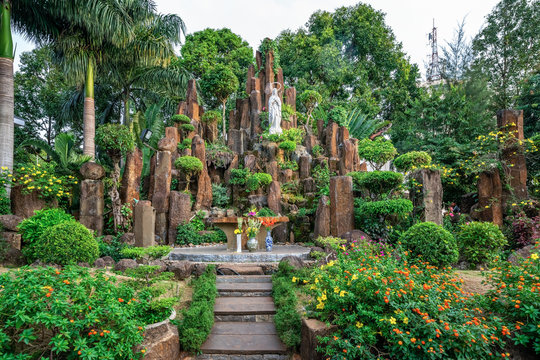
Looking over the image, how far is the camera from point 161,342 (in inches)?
154

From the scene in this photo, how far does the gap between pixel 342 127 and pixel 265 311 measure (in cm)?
1359

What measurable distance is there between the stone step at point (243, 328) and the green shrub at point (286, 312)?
0.72ft

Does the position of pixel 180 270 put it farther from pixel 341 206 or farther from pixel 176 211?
pixel 176 211

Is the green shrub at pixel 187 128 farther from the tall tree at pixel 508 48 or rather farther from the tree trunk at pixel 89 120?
the tall tree at pixel 508 48

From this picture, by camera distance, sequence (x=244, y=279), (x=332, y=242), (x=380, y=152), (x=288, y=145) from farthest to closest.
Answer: (x=288, y=145) → (x=380, y=152) → (x=332, y=242) → (x=244, y=279)

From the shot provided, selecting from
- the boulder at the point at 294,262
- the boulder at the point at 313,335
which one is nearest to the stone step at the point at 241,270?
the boulder at the point at 294,262

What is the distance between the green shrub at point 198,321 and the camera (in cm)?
427

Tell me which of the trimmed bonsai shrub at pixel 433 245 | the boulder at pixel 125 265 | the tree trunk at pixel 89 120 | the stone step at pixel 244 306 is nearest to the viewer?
the stone step at pixel 244 306

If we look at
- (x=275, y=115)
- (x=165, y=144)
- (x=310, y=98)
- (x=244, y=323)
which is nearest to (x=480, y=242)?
(x=244, y=323)

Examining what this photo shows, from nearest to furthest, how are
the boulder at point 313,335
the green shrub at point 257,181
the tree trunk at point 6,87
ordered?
the boulder at point 313,335, the tree trunk at point 6,87, the green shrub at point 257,181

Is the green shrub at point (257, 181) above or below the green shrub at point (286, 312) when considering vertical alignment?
above

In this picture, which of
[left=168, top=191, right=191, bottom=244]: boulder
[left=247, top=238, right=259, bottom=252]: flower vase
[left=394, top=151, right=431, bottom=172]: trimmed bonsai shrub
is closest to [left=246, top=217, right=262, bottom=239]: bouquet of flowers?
[left=247, top=238, right=259, bottom=252]: flower vase

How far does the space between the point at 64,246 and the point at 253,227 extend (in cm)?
428

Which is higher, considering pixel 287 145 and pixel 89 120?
pixel 89 120
